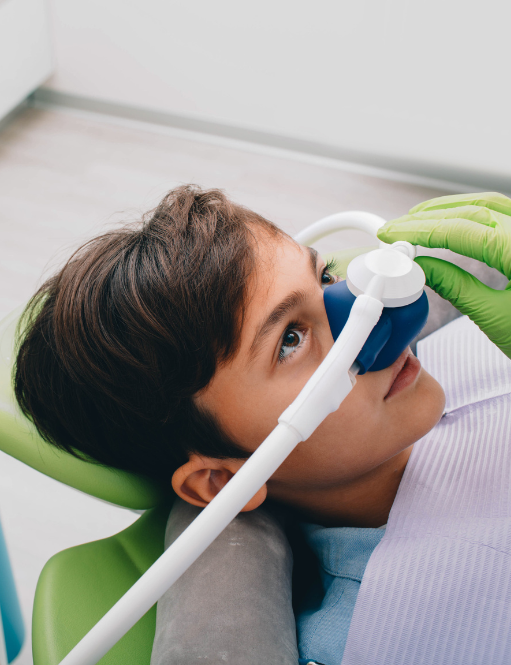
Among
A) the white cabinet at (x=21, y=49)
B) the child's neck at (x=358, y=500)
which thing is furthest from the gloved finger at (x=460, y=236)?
the white cabinet at (x=21, y=49)

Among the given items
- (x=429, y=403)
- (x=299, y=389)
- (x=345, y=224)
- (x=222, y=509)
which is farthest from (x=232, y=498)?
(x=345, y=224)

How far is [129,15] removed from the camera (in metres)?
2.60

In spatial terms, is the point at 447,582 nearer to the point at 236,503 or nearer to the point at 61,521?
the point at 236,503

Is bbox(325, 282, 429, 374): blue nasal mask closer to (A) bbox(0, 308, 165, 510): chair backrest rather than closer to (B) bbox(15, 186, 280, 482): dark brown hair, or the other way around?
(B) bbox(15, 186, 280, 482): dark brown hair

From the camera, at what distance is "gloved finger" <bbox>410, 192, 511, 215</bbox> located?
36.8 inches

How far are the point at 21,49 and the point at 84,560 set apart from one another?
2392 mm

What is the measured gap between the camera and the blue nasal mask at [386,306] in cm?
72

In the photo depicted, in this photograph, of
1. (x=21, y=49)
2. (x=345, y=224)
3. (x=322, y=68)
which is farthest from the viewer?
(x=21, y=49)

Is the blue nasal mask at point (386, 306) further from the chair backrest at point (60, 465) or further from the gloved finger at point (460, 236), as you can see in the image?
the chair backrest at point (60, 465)

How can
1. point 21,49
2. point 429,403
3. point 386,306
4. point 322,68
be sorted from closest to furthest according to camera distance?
point 386,306, point 429,403, point 322,68, point 21,49

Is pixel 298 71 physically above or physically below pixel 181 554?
below

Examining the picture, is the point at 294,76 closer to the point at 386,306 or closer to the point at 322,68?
the point at 322,68

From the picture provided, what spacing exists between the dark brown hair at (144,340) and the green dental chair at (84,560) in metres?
0.03

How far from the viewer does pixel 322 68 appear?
2439 mm
